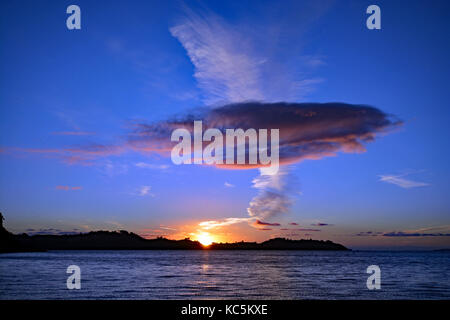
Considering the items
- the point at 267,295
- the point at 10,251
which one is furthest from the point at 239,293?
the point at 10,251
